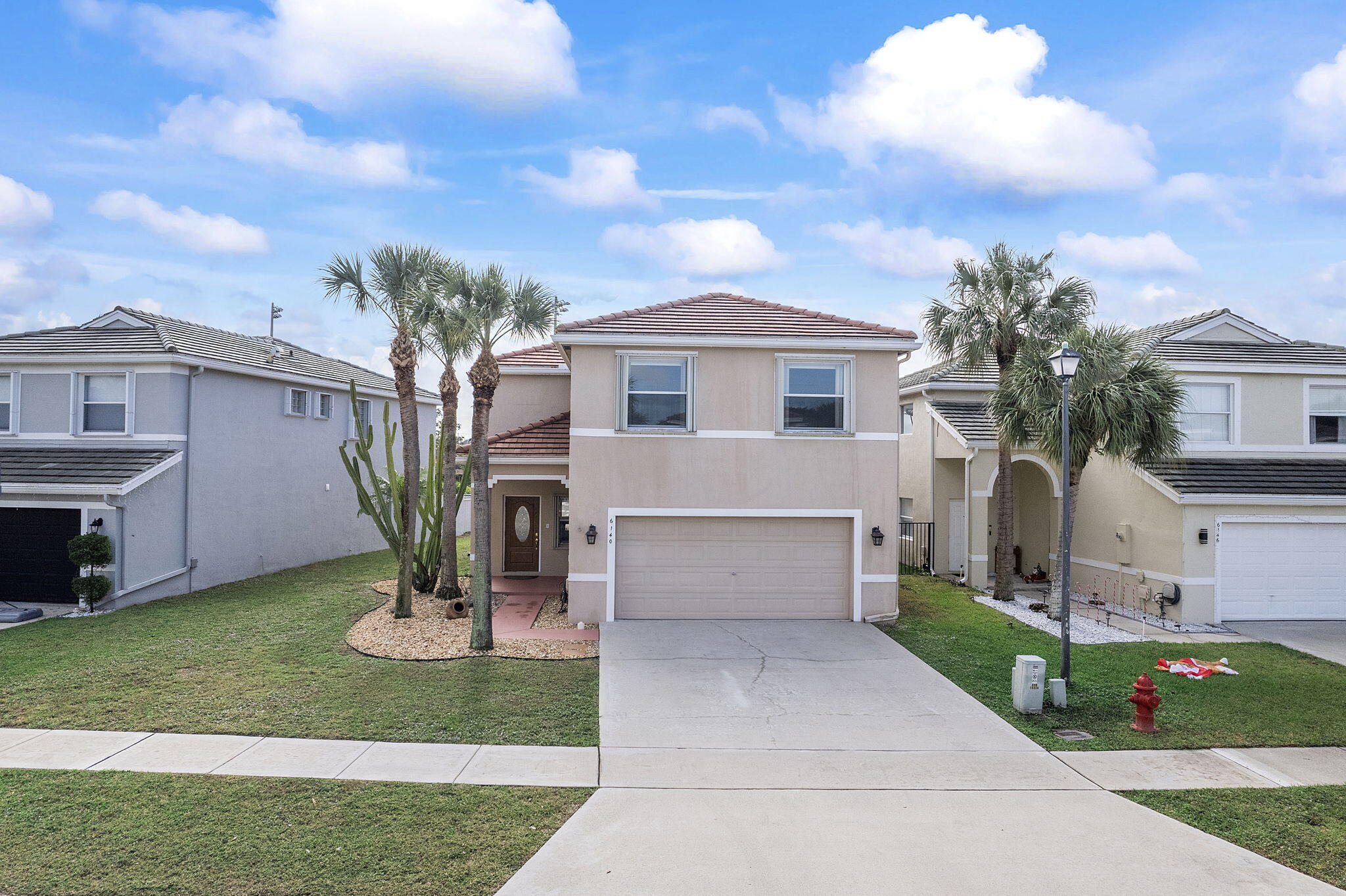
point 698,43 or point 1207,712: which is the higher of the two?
point 698,43

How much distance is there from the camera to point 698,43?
14953mm

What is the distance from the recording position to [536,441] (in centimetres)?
1600

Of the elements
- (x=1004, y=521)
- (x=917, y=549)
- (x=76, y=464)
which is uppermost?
(x=76, y=464)

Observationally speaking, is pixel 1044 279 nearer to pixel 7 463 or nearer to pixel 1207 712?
pixel 1207 712

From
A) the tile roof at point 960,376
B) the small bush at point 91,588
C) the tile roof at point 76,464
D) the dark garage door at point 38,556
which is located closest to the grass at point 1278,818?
the tile roof at point 960,376

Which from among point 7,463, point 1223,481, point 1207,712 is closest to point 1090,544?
point 1223,481

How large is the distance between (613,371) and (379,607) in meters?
6.78

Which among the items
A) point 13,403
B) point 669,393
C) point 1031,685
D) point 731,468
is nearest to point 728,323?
point 669,393

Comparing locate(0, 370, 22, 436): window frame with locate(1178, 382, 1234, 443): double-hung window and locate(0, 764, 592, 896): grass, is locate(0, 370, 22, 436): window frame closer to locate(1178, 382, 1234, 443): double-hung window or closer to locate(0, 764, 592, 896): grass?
locate(0, 764, 592, 896): grass

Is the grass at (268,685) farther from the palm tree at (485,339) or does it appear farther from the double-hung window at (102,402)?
the double-hung window at (102,402)

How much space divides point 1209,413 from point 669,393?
11.9m

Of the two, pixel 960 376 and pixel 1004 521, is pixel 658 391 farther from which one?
pixel 960 376

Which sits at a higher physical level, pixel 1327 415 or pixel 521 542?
pixel 1327 415

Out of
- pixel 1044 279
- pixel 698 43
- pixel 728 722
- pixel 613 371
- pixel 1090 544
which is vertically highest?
pixel 698 43
